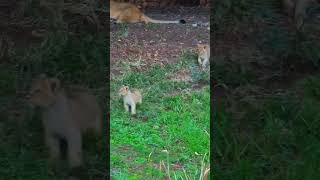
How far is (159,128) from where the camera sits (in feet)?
16.2

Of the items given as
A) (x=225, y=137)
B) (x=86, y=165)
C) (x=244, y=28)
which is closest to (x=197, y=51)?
(x=244, y=28)

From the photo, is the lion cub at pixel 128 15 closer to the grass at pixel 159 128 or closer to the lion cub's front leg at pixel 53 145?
the grass at pixel 159 128

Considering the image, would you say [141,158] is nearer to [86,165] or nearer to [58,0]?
[86,165]

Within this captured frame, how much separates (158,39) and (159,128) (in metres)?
1.96

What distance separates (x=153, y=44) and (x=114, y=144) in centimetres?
214

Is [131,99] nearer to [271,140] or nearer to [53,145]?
[53,145]

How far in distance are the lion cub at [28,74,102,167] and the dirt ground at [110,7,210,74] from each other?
1416 millimetres

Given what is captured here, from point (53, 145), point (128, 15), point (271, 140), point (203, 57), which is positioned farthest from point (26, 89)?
point (128, 15)

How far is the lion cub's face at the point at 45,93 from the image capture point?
175 inches

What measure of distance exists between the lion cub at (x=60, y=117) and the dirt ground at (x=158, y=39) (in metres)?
1.42

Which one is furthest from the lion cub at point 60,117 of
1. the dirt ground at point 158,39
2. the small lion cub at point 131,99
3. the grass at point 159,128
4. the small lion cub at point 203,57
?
the small lion cub at point 203,57

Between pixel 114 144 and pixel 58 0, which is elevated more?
pixel 58 0

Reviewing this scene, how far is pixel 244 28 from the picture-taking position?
643 cm

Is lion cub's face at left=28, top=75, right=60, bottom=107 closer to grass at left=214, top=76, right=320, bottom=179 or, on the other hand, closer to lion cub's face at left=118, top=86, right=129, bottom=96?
lion cub's face at left=118, top=86, right=129, bottom=96
